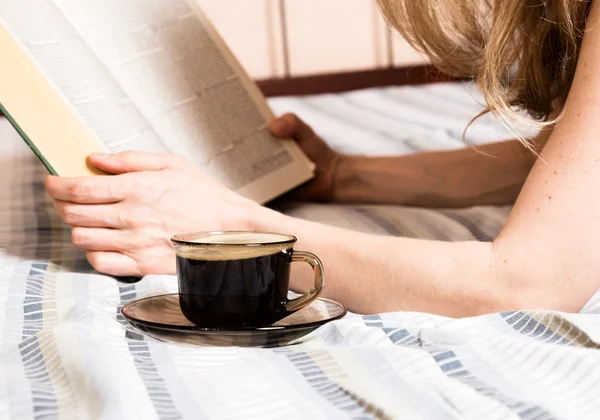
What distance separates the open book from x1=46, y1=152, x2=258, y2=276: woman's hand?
32 millimetres

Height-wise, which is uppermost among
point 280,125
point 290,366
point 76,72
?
point 76,72

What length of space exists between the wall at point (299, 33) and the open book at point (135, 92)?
43.8 inches

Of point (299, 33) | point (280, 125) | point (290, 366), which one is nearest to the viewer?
point (290, 366)

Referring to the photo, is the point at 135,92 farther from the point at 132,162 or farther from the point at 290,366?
the point at 290,366

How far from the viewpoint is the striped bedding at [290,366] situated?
506 millimetres

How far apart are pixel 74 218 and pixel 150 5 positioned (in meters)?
0.33

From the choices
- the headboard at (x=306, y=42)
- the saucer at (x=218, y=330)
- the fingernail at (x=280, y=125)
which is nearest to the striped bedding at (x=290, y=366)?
the saucer at (x=218, y=330)

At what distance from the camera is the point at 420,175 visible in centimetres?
120

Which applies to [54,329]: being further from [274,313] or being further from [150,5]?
[150,5]

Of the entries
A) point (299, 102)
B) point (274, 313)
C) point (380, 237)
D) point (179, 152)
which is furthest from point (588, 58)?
point (299, 102)

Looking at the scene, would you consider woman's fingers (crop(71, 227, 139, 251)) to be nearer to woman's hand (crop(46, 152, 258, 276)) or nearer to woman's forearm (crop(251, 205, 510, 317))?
woman's hand (crop(46, 152, 258, 276))

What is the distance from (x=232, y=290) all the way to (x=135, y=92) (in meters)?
0.38

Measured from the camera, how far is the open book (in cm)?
81

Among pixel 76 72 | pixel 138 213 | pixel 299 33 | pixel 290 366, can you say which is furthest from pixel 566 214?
pixel 299 33
